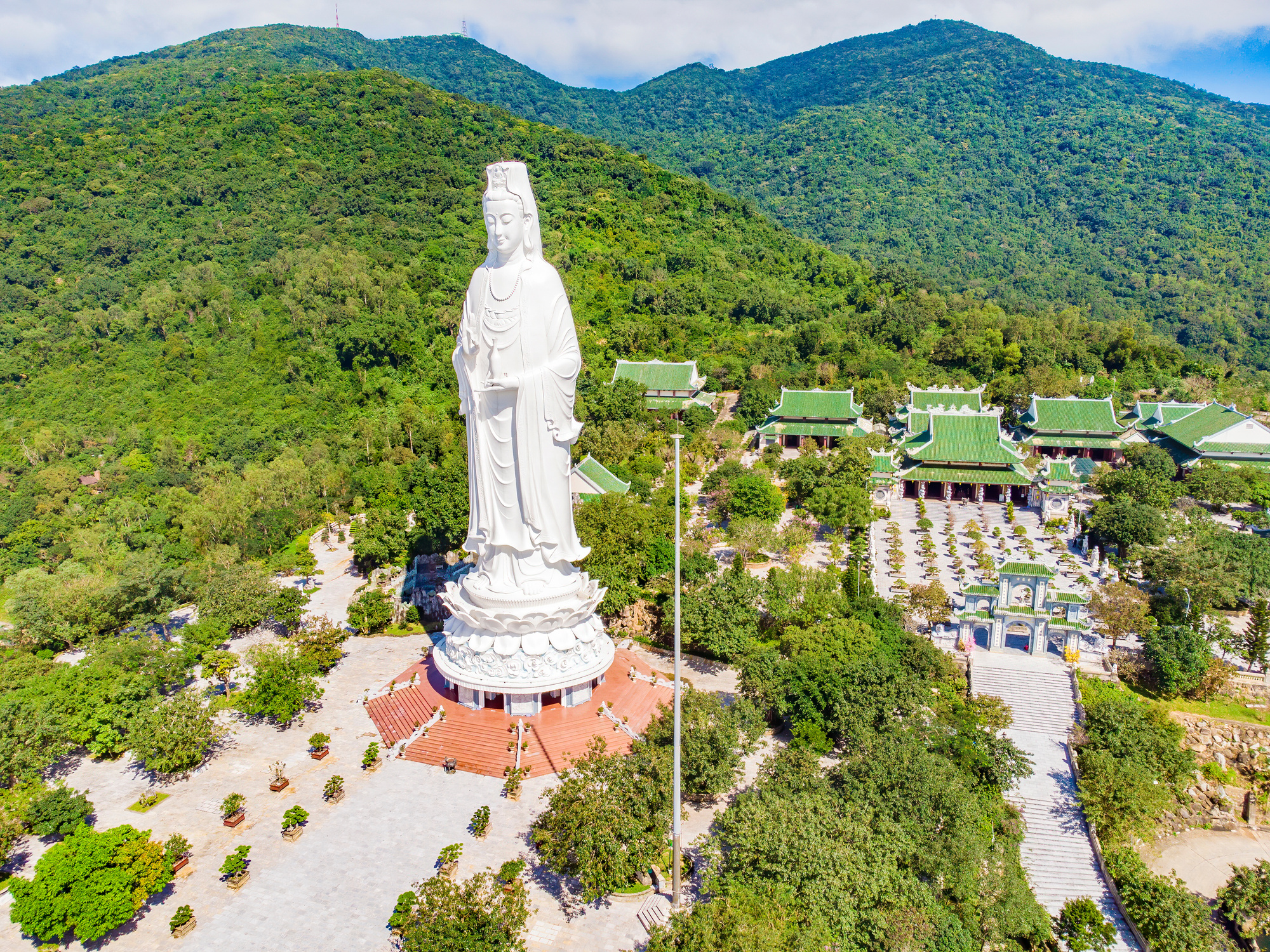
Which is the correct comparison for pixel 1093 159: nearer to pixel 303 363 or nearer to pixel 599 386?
pixel 599 386

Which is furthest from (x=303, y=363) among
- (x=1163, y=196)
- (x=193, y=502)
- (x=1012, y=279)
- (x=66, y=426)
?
(x=1163, y=196)

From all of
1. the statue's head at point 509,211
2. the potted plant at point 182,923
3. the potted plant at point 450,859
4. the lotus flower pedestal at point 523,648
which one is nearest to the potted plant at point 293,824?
the potted plant at point 182,923

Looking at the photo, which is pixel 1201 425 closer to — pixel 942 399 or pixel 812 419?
pixel 942 399

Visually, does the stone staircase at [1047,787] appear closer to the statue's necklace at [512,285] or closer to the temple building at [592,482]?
the temple building at [592,482]

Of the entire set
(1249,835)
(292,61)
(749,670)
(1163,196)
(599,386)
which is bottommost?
(1249,835)

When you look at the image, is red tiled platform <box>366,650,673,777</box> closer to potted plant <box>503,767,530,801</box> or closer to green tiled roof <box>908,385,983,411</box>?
potted plant <box>503,767,530,801</box>

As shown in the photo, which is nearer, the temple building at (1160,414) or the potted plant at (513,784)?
the potted plant at (513,784)

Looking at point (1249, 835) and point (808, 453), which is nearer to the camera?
point (1249, 835)
